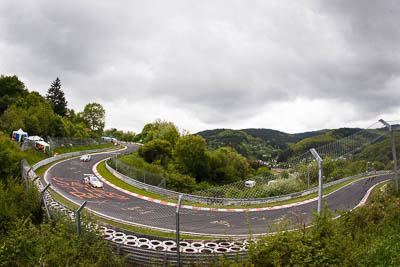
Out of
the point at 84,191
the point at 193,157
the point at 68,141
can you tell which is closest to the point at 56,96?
the point at 68,141

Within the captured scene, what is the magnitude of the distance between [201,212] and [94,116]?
68.2 meters

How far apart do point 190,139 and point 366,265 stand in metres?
28.2

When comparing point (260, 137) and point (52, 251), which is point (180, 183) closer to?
point (52, 251)

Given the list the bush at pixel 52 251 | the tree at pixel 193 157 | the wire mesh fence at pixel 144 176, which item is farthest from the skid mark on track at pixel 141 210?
the tree at pixel 193 157

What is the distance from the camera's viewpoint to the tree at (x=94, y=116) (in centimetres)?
7075

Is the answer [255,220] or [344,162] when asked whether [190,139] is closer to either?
[255,220]

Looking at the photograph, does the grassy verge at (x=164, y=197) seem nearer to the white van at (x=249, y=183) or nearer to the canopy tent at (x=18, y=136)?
the white van at (x=249, y=183)

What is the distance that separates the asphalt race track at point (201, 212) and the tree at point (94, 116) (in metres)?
59.1

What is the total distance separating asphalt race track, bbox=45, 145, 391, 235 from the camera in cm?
902

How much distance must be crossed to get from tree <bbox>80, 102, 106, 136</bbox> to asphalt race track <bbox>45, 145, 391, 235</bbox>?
59.1 m

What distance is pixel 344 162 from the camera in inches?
271

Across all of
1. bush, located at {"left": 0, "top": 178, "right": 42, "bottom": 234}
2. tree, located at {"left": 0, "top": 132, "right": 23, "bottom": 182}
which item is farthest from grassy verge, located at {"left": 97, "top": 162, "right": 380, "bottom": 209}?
bush, located at {"left": 0, "top": 178, "right": 42, "bottom": 234}

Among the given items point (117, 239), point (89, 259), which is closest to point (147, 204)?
point (117, 239)

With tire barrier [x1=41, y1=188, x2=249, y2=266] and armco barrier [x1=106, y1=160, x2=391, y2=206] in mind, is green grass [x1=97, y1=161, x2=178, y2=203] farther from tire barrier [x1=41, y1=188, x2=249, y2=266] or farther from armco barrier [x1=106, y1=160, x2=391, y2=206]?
tire barrier [x1=41, y1=188, x2=249, y2=266]
